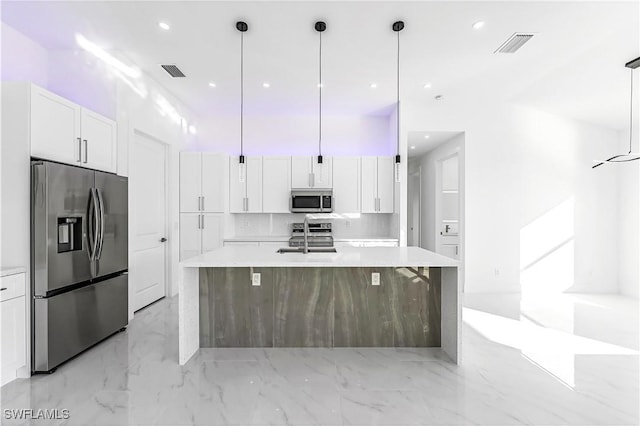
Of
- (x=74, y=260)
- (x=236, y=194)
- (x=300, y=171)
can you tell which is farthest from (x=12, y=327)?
(x=300, y=171)

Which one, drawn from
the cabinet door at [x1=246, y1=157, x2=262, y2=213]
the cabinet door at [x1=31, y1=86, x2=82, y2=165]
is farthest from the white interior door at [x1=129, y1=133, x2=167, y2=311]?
the cabinet door at [x1=246, y1=157, x2=262, y2=213]

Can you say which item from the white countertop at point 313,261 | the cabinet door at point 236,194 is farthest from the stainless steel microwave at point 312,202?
the white countertop at point 313,261

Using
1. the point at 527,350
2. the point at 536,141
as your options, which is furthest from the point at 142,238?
the point at 536,141

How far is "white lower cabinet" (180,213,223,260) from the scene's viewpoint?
520cm

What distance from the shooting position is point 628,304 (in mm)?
4699

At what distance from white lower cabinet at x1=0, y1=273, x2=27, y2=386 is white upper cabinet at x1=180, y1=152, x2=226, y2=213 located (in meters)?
2.79

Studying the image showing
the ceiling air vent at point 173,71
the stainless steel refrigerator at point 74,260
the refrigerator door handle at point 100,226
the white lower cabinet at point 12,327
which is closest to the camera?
the white lower cabinet at point 12,327

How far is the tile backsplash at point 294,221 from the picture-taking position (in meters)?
5.88

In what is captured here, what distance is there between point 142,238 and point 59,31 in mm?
2348

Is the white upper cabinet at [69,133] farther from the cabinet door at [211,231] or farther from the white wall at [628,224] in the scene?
the white wall at [628,224]

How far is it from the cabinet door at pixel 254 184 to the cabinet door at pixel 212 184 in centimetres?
48

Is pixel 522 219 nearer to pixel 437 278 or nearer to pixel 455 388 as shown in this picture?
pixel 437 278

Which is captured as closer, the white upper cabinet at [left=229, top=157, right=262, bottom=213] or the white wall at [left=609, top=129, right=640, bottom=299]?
the white wall at [left=609, top=129, right=640, bottom=299]

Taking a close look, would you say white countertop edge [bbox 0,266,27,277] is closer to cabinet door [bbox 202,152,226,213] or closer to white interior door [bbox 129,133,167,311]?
white interior door [bbox 129,133,167,311]
